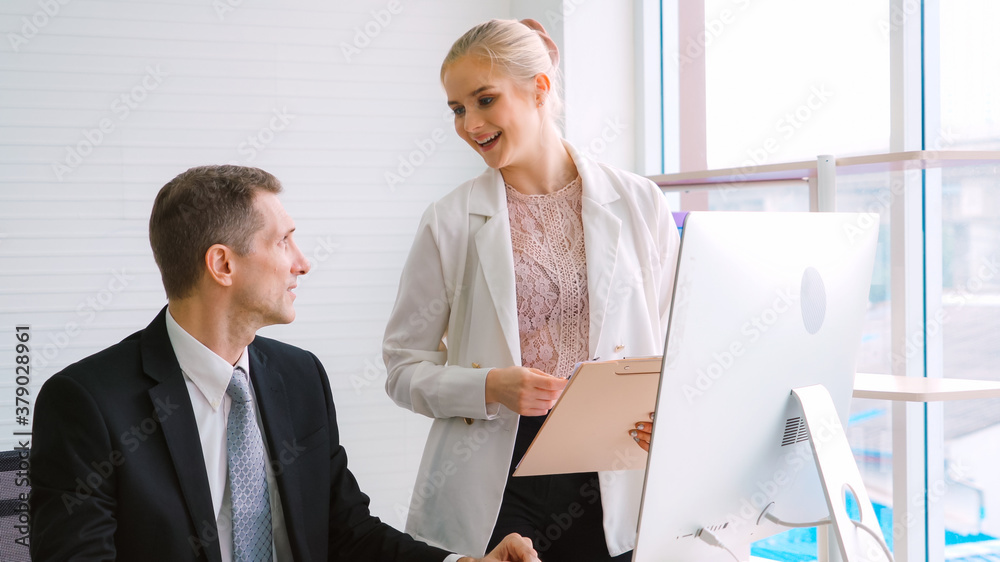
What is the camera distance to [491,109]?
1.76m

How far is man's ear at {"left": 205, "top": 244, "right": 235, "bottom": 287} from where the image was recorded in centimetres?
150

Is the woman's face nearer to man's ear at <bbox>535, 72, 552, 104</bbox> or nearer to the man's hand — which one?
man's ear at <bbox>535, 72, 552, 104</bbox>

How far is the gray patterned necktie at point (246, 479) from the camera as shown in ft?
4.77

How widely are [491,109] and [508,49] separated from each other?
131 mm

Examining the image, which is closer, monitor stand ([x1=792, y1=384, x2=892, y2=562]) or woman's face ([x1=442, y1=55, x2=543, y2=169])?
monitor stand ([x1=792, y1=384, x2=892, y2=562])

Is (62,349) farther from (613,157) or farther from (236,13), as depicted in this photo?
(613,157)
